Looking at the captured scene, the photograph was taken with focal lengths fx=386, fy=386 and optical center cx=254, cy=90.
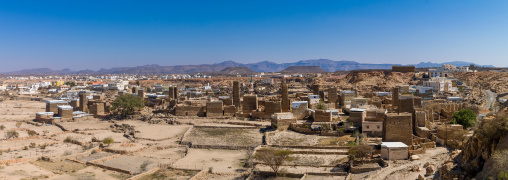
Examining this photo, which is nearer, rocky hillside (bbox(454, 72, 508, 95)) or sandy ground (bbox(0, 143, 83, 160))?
sandy ground (bbox(0, 143, 83, 160))

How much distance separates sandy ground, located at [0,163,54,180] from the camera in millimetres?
17967

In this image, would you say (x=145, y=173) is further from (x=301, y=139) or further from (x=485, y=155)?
(x=485, y=155)

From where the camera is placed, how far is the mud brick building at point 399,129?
786 inches

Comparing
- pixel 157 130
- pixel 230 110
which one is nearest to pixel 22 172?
pixel 157 130

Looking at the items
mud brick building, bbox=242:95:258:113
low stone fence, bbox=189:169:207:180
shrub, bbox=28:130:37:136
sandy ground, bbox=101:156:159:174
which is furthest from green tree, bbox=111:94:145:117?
low stone fence, bbox=189:169:207:180

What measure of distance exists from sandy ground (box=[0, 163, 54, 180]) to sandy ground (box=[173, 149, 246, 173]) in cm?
629

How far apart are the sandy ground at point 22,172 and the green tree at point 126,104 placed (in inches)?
668

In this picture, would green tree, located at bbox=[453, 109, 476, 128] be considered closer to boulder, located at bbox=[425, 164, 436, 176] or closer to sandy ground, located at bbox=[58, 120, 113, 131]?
boulder, located at bbox=[425, 164, 436, 176]

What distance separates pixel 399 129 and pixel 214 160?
393 inches

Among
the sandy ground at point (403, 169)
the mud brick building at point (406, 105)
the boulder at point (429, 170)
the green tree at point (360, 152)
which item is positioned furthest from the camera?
the mud brick building at point (406, 105)

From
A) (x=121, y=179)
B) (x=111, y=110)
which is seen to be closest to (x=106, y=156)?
(x=121, y=179)

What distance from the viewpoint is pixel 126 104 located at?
37.0 metres

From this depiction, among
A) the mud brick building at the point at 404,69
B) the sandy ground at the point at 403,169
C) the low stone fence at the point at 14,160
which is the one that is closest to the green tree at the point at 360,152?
the sandy ground at the point at 403,169

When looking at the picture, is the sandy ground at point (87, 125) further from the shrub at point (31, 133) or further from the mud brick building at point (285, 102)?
the mud brick building at point (285, 102)
